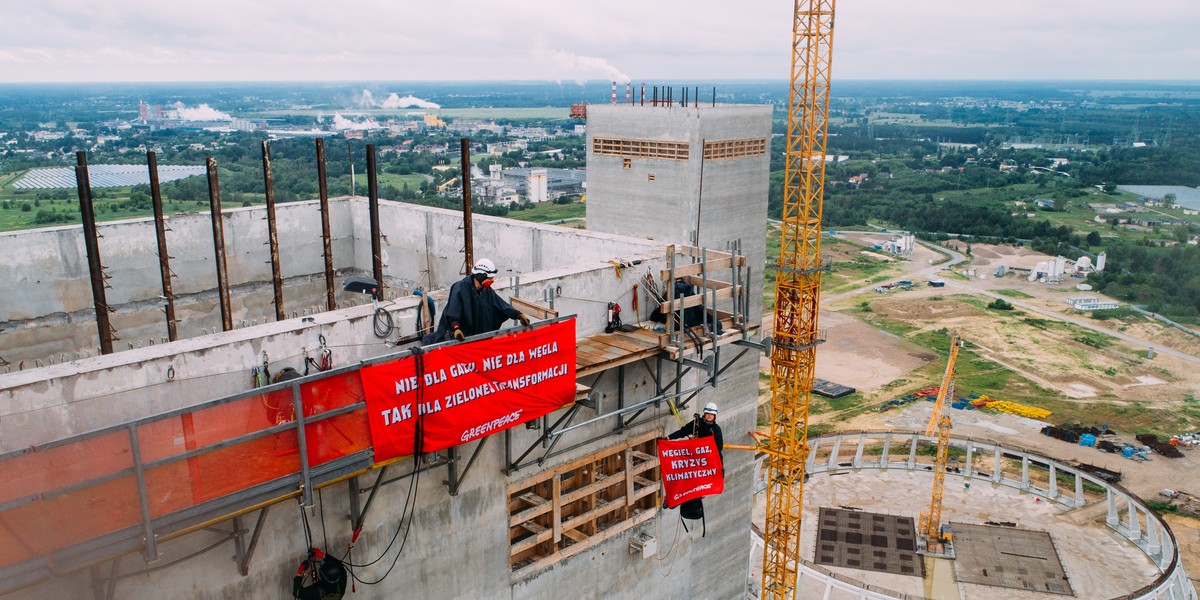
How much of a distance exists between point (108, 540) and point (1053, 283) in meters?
113

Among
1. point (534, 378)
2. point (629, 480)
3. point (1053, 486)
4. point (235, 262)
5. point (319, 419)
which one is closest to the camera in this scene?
point (319, 419)

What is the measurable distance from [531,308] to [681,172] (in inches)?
602

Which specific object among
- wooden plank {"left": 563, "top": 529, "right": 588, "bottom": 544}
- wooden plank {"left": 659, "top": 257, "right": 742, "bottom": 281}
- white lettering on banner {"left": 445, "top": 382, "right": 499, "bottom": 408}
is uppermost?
wooden plank {"left": 659, "top": 257, "right": 742, "bottom": 281}

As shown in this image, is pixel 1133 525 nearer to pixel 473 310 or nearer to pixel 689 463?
pixel 689 463

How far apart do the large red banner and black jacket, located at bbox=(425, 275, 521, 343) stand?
45cm

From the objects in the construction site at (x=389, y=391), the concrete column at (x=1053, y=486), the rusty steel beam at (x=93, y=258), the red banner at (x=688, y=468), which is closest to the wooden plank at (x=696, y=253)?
the construction site at (x=389, y=391)

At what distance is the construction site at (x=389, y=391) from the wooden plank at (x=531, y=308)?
0.05 meters

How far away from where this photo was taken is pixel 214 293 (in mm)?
20375

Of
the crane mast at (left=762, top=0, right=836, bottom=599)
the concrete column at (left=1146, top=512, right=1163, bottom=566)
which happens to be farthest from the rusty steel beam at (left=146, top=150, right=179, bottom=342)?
the concrete column at (left=1146, top=512, right=1163, bottom=566)

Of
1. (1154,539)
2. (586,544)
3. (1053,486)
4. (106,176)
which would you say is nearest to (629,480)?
(586,544)

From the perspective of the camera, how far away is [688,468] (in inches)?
559

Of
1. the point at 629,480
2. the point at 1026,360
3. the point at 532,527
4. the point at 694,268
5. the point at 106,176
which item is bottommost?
the point at 1026,360

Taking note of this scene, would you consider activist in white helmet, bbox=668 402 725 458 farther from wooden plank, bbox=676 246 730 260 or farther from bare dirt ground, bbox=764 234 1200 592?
bare dirt ground, bbox=764 234 1200 592

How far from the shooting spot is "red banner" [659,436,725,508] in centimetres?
1401
